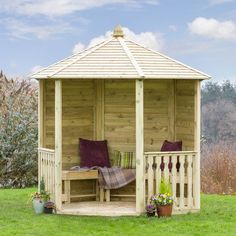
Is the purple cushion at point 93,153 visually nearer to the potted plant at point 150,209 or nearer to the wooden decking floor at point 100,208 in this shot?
the wooden decking floor at point 100,208

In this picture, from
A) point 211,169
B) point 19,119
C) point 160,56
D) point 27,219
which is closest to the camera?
point 27,219

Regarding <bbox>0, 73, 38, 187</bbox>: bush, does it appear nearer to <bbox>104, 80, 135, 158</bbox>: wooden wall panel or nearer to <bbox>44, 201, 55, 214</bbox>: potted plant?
<bbox>104, 80, 135, 158</bbox>: wooden wall panel

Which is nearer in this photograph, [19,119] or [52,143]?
[52,143]

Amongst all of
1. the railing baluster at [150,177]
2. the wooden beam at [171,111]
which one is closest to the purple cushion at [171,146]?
the wooden beam at [171,111]

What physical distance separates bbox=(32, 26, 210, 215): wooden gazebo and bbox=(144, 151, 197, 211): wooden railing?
17mm

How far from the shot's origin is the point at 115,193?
12.2 meters

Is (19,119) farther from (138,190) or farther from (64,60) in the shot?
(138,190)

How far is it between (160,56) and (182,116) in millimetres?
1248

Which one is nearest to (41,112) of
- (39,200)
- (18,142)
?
(39,200)

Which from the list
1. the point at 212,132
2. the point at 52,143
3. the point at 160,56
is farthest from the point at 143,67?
the point at 212,132

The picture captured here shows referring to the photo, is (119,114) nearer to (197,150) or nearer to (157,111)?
(157,111)

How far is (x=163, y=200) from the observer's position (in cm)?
1031

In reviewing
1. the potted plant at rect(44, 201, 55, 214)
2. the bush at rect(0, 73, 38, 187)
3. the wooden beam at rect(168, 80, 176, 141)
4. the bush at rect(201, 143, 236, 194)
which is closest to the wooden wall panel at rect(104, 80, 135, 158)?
the wooden beam at rect(168, 80, 176, 141)

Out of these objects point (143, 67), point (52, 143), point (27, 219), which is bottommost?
point (27, 219)
